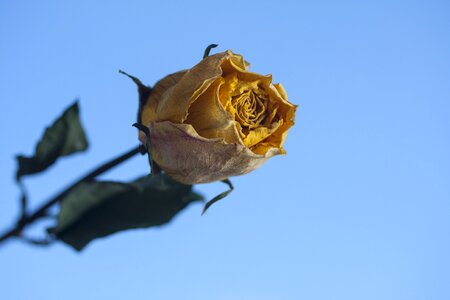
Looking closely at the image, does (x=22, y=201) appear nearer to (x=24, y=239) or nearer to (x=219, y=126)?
(x=24, y=239)

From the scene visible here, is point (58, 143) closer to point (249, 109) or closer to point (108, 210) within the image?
point (108, 210)

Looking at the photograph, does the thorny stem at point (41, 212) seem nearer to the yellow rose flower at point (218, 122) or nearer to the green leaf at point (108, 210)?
the green leaf at point (108, 210)

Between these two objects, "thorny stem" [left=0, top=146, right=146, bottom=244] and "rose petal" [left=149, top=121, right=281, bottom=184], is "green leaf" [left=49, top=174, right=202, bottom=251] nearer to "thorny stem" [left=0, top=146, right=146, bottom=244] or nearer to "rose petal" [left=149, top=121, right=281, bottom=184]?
"thorny stem" [left=0, top=146, right=146, bottom=244]

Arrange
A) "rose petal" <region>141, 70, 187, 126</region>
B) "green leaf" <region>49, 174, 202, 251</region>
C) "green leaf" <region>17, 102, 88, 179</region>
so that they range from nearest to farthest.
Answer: "green leaf" <region>49, 174, 202, 251</region> → "green leaf" <region>17, 102, 88, 179</region> → "rose petal" <region>141, 70, 187, 126</region>

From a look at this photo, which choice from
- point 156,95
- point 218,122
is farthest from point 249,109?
point 156,95

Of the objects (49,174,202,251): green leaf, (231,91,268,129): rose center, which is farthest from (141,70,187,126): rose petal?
(49,174,202,251): green leaf

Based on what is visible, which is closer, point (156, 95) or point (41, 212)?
point (41, 212)
